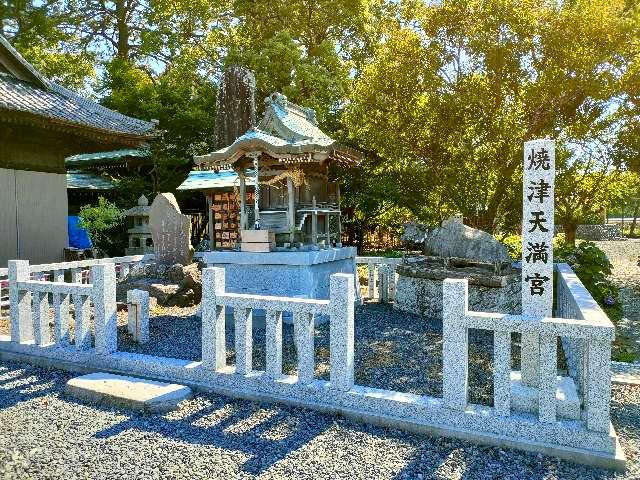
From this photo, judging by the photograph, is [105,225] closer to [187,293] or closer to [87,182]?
[87,182]

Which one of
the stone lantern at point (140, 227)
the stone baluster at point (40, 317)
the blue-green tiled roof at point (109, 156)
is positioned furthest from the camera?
the blue-green tiled roof at point (109, 156)

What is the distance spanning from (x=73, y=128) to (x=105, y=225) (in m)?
5.13

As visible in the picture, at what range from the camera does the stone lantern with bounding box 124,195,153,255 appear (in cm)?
1523

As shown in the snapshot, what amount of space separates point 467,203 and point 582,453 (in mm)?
9580

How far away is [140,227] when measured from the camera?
51.2 feet

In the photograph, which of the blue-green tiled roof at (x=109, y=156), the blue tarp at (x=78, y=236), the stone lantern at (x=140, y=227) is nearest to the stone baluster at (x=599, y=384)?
the stone lantern at (x=140, y=227)

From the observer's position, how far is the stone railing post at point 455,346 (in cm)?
363

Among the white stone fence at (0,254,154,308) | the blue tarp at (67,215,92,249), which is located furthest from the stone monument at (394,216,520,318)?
the blue tarp at (67,215,92,249)

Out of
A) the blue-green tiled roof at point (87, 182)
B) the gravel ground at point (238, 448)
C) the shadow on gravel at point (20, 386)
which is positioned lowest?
the gravel ground at point (238, 448)

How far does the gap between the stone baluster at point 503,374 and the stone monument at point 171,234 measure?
8424mm

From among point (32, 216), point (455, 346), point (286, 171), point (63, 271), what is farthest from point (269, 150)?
point (32, 216)

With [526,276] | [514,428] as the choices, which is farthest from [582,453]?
[526,276]

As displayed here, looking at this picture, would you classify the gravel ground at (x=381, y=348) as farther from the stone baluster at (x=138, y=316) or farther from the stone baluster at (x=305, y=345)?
the stone baluster at (x=305, y=345)

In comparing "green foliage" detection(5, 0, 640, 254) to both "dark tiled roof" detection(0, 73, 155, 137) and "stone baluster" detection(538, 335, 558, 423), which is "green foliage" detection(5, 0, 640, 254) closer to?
"dark tiled roof" detection(0, 73, 155, 137)
